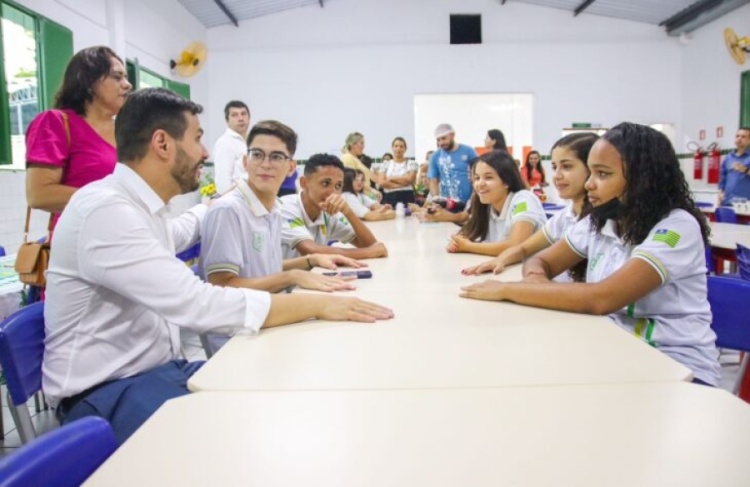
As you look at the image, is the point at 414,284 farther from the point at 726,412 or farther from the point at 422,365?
the point at 726,412

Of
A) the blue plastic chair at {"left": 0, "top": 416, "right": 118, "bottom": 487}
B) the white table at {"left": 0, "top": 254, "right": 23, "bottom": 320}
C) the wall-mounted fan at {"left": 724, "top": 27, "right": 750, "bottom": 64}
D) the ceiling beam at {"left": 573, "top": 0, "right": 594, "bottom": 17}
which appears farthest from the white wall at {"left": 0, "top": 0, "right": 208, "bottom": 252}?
the wall-mounted fan at {"left": 724, "top": 27, "right": 750, "bottom": 64}

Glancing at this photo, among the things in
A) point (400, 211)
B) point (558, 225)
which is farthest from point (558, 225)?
point (400, 211)

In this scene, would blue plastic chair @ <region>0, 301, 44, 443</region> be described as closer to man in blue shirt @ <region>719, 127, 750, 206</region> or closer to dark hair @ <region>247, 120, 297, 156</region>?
dark hair @ <region>247, 120, 297, 156</region>

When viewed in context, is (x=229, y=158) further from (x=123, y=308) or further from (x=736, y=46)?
(x=736, y=46)

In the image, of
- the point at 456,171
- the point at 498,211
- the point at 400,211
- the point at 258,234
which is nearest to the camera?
the point at 258,234

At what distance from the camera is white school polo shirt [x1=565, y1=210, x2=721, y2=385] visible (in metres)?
1.42

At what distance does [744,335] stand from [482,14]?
30.8 ft

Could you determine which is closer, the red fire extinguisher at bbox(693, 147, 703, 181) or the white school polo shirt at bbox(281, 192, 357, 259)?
the white school polo shirt at bbox(281, 192, 357, 259)

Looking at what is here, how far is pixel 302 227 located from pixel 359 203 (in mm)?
2061

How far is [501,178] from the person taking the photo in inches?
112

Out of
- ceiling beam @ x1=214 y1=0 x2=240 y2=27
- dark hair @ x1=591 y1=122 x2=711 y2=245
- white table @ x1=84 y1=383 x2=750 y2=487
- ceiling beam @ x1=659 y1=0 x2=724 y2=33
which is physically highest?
ceiling beam @ x1=214 y1=0 x2=240 y2=27

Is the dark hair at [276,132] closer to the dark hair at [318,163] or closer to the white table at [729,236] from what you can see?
the dark hair at [318,163]

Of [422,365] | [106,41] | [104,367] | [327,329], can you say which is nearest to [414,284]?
[327,329]

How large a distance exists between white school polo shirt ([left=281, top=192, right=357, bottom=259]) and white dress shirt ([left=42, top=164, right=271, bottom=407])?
4.68ft
